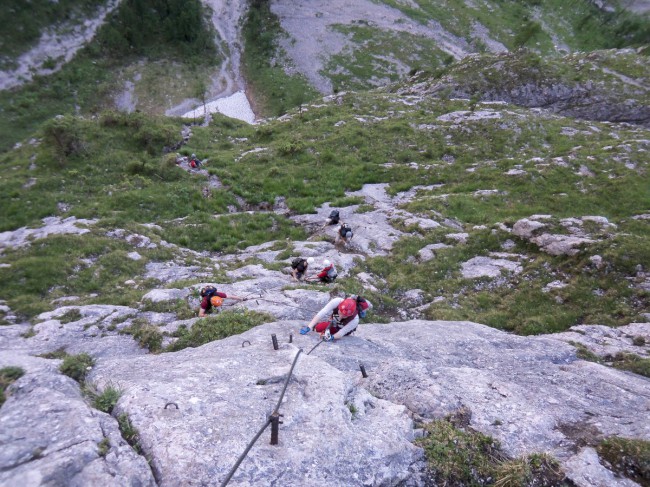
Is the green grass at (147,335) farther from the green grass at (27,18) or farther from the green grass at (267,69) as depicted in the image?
the green grass at (27,18)

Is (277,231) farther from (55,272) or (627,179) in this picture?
(627,179)

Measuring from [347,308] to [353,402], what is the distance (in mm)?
4070

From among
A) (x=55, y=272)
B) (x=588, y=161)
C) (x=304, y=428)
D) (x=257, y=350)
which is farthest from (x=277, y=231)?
(x=588, y=161)

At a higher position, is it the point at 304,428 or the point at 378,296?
the point at 304,428

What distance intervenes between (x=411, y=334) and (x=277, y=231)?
553 inches

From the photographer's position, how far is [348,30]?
8594 cm

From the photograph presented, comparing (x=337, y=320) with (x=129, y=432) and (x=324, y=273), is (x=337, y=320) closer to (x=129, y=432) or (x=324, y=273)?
(x=324, y=273)

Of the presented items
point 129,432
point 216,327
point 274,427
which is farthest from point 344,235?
point 129,432

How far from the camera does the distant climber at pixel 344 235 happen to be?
22234 mm

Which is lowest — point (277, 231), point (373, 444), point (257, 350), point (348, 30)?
point (277, 231)

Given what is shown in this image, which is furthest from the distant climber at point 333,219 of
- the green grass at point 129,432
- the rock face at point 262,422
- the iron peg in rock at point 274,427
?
the green grass at point 129,432

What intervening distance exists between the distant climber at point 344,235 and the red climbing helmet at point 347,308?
10.3 metres

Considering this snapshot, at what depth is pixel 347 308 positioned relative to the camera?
39.9ft

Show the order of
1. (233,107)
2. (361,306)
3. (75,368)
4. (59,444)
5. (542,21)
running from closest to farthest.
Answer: (59,444) < (75,368) < (361,306) < (233,107) < (542,21)
